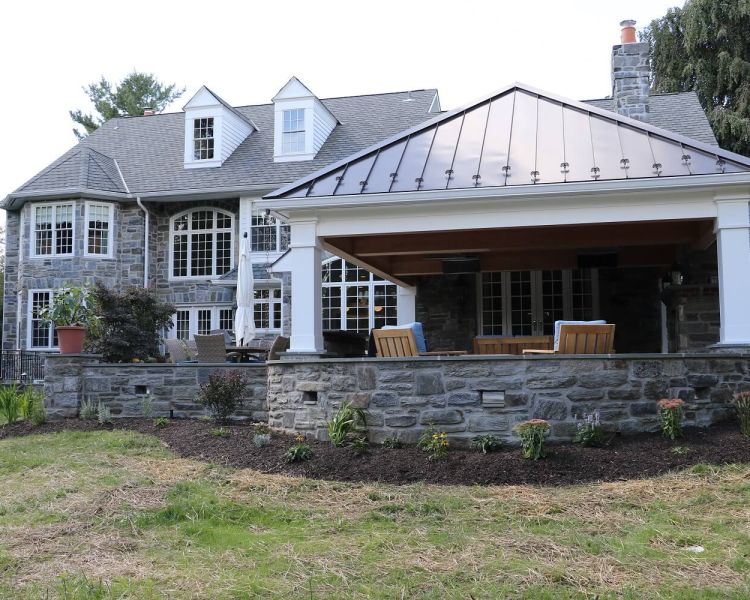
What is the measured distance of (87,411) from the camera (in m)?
11.3

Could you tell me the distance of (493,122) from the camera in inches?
Answer: 416

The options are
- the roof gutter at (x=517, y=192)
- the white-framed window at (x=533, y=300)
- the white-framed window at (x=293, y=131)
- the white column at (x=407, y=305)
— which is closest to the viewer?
the roof gutter at (x=517, y=192)

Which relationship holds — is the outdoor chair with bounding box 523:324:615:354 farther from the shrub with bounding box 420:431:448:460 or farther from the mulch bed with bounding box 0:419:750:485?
the shrub with bounding box 420:431:448:460

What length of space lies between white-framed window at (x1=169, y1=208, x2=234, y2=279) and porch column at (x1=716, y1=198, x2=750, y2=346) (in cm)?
1385

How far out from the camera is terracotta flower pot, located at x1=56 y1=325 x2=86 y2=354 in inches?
458

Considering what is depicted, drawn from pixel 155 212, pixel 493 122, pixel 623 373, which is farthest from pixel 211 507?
pixel 155 212

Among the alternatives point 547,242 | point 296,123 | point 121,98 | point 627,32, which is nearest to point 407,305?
point 547,242

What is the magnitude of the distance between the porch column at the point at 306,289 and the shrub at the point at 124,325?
151 inches

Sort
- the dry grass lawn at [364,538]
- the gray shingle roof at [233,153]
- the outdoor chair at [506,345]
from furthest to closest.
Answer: the gray shingle roof at [233,153]
the outdoor chair at [506,345]
the dry grass lawn at [364,538]

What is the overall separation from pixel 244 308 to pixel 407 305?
2995 millimetres

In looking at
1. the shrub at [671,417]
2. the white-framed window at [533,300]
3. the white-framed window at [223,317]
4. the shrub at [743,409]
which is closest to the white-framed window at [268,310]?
the white-framed window at [223,317]

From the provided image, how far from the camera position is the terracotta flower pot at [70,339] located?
458 inches

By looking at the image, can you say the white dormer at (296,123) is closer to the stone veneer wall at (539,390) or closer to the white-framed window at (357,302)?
the white-framed window at (357,302)

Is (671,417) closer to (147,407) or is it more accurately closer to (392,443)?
(392,443)
